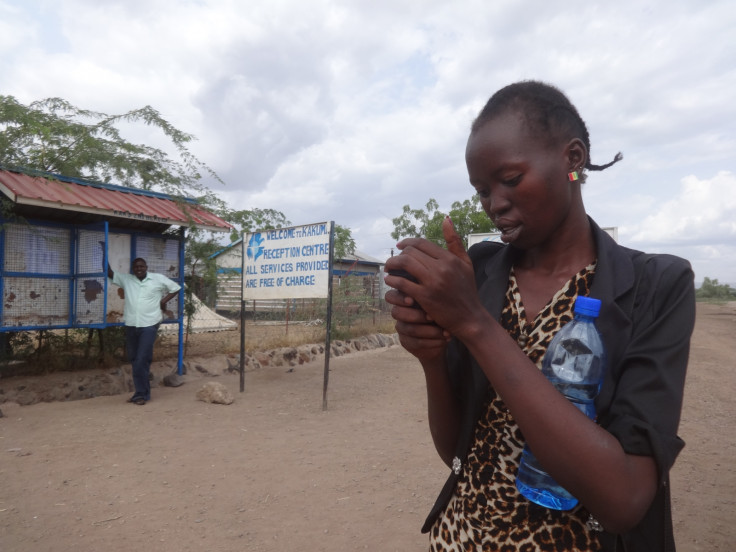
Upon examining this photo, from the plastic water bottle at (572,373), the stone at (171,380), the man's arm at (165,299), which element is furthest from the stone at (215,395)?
the plastic water bottle at (572,373)

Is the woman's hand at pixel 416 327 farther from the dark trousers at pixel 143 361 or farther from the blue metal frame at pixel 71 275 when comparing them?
the blue metal frame at pixel 71 275

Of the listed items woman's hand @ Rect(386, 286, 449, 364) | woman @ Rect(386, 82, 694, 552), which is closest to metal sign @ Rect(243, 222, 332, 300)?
woman @ Rect(386, 82, 694, 552)

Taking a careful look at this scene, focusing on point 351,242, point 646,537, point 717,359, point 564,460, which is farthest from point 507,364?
point 351,242

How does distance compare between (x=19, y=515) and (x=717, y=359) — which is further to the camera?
(x=717, y=359)

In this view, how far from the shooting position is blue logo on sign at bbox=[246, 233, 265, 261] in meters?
Result: 7.74

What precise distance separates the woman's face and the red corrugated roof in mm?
6521

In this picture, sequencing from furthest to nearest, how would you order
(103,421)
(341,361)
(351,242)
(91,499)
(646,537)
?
(351,242)
(341,361)
(103,421)
(91,499)
(646,537)

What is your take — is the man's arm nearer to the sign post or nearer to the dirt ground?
the sign post

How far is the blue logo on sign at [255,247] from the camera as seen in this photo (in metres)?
7.74

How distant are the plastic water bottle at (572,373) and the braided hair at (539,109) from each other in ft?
1.16

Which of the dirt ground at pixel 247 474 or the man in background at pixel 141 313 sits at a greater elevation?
the man in background at pixel 141 313

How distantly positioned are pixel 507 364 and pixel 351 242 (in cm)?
1678

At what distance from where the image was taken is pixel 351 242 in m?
17.6

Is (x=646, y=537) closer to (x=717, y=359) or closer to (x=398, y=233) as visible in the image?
(x=717, y=359)
